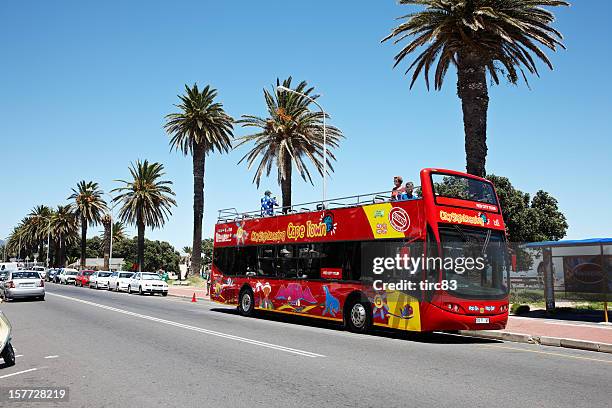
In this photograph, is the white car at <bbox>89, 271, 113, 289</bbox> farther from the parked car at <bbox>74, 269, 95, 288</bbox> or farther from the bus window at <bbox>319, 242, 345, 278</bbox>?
the bus window at <bbox>319, 242, 345, 278</bbox>

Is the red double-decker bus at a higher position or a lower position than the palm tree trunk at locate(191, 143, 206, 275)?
lower

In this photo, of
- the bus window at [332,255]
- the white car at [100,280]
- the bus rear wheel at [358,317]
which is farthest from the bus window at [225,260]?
the white car at [100,280]

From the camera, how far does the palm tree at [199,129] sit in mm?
44875

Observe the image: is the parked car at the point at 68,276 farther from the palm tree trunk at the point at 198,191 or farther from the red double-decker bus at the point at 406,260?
the red double-decker bus at the point at 406,260

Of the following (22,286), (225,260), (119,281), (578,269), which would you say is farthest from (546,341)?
(119,281)

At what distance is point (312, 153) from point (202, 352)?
84.3 ft

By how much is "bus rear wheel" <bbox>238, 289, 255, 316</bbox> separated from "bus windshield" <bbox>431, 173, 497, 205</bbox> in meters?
9.02

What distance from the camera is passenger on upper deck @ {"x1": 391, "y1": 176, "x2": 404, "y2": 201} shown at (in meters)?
13.9

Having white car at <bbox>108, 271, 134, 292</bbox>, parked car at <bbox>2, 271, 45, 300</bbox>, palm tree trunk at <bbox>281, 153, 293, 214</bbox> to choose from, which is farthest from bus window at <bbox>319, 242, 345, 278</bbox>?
white car at <bbox>108, 271, 134, 292</bbox>

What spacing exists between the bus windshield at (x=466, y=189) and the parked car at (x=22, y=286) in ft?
76.4

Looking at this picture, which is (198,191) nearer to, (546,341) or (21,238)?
(546,341)

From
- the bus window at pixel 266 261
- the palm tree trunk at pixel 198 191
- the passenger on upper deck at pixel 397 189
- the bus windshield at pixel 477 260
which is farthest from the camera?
the palm tree trunk at pixel 198 191

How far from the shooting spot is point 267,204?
64.0ft

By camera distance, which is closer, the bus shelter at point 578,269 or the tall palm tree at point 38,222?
the bus shelter at point 578,269
